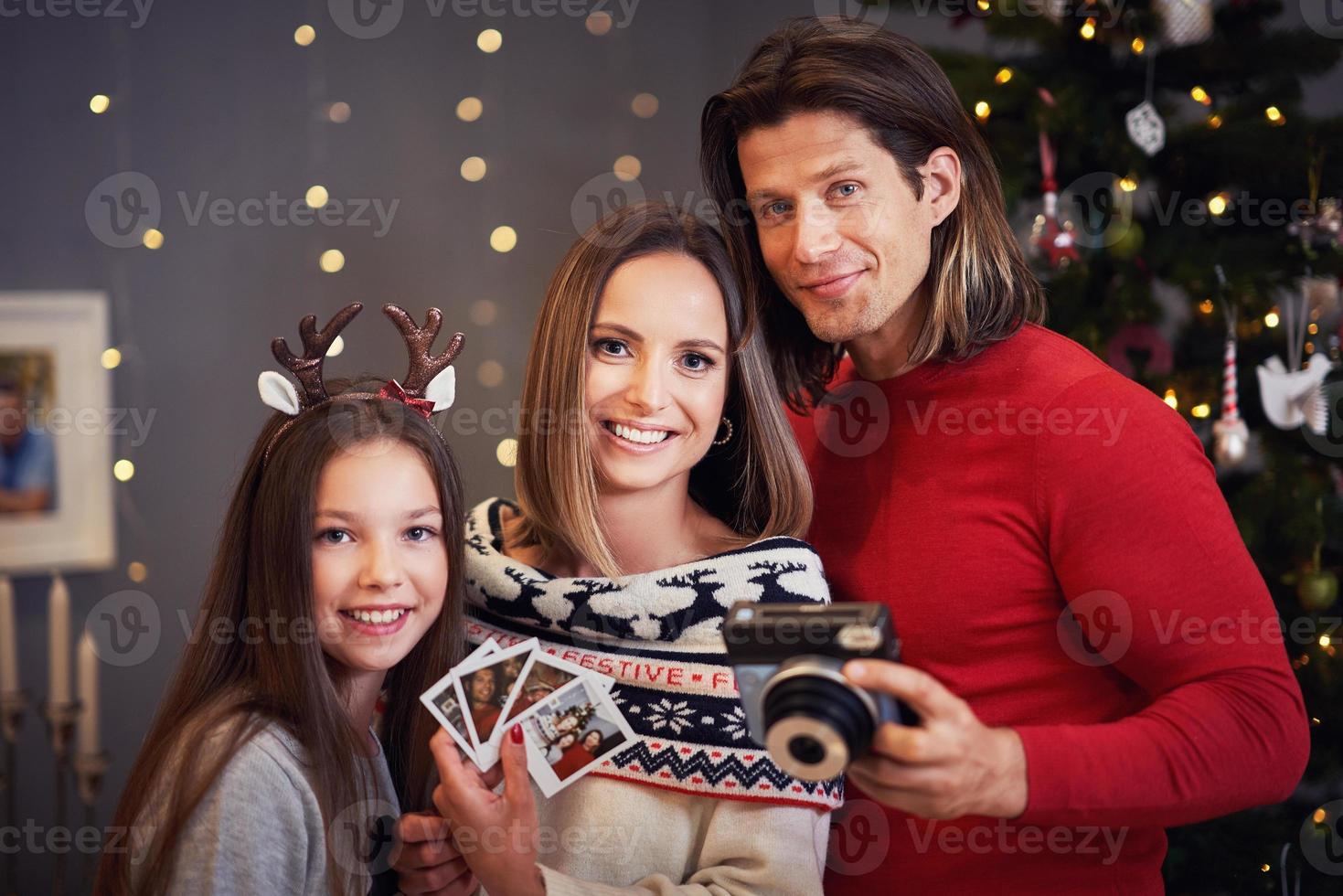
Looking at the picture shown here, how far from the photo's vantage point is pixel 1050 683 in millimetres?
1667

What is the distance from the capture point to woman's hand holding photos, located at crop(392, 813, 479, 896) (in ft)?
5.01

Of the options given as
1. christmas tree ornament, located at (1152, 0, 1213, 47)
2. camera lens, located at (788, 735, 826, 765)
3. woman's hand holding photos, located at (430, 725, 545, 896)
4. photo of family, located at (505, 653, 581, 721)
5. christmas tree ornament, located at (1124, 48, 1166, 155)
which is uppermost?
christmas tree ornament, located at (1152, 0, 1213, 47)

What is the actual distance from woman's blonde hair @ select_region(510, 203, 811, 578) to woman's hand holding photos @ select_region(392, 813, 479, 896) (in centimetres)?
45

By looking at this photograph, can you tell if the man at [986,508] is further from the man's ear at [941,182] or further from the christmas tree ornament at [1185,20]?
the christmas tree ornament at [1185,20]

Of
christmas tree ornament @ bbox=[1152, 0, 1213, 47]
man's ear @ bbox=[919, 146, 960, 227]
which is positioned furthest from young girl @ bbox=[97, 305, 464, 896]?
christmas tree ornament @ bbox=[1152, 0, 1213, 47]

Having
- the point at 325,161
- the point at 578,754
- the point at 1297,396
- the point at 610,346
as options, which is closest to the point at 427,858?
the point at 578,754

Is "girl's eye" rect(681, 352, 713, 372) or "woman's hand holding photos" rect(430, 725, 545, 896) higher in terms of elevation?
"girl's eye" rect(681, 352, 713, 372)

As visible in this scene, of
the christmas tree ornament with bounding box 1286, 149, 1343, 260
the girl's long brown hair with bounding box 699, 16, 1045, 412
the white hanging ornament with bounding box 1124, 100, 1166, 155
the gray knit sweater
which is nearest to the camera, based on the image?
the gray knit sweater

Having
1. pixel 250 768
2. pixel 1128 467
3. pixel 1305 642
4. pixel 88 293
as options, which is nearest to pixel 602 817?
pixel 250 768

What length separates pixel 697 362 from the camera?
1.76 meters

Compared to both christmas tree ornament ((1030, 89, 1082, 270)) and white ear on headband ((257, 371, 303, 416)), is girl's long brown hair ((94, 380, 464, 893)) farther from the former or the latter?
christmas tree ornament ((1030, 89, 1082, 270))

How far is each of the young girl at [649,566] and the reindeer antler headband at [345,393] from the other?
5.8 inches

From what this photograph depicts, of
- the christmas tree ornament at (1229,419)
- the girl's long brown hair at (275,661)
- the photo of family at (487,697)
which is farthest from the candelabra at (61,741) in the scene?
the christmas tree ornament at (1229,419)

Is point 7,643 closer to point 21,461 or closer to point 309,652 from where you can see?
point 21,461
